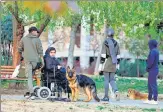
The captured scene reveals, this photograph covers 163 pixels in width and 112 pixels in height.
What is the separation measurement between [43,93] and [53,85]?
287 mm

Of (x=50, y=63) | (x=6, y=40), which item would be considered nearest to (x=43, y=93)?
(x=50, y=63)

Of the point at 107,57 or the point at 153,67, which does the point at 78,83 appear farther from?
the point at 153,67

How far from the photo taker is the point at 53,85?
12000mm

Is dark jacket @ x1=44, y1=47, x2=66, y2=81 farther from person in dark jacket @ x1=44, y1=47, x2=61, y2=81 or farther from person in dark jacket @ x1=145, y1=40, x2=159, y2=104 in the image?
person in dark jacket @ x1=145, y1=40, x2=159, y2=104

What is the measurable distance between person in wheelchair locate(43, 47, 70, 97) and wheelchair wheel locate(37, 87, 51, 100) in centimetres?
21

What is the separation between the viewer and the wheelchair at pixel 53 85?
1185 cm

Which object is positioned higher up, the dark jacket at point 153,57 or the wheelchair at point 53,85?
the dark jacket at point 153,57

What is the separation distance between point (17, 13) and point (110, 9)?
389 cm

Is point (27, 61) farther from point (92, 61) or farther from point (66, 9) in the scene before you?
point (92, 61)

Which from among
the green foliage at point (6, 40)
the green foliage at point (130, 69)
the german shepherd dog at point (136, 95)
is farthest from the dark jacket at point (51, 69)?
the green foliage at point (130, 69)

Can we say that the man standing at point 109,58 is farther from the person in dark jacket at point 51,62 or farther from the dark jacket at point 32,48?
the dark jacket at point 32,48

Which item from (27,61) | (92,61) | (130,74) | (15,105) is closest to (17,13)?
(27,61)

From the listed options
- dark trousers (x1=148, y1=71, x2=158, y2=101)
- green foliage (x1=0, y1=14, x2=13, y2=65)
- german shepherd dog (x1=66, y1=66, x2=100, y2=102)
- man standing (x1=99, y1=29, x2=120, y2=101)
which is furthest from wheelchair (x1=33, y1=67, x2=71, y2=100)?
green foliage (x1=0, y1=14, x2=13, y2=65)

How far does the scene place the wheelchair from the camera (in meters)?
11.9
